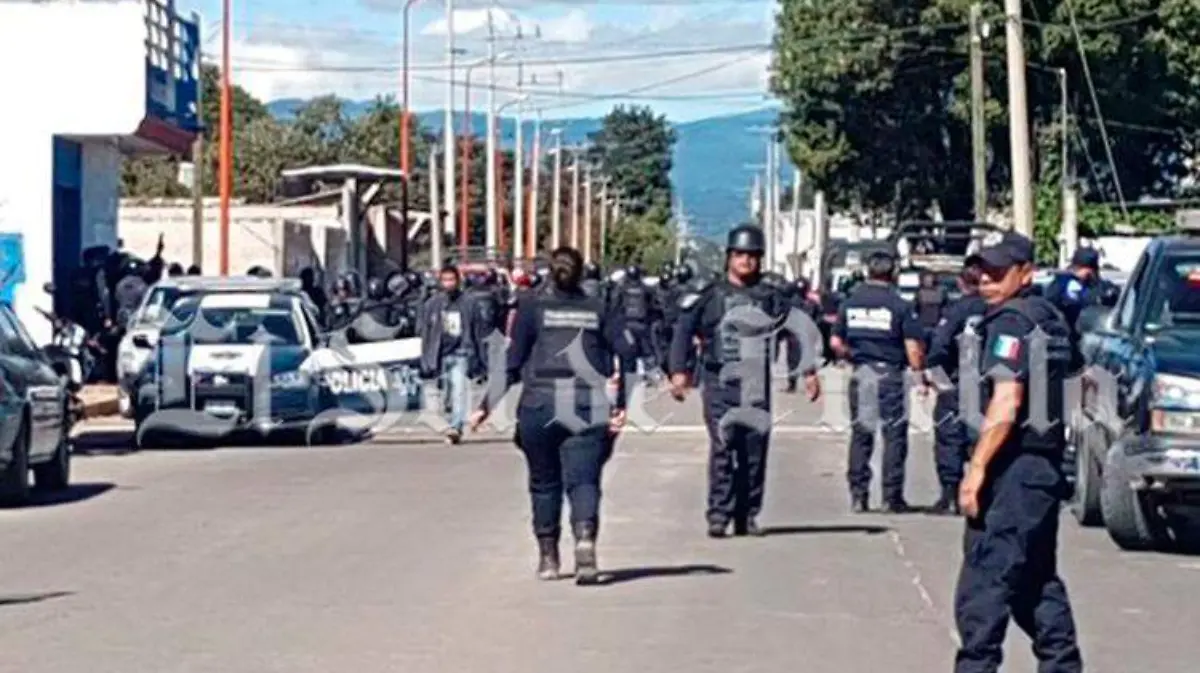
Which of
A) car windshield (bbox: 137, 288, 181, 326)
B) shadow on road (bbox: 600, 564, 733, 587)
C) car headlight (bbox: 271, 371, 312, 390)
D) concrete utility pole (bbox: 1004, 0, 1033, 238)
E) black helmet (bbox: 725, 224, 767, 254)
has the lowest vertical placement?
shadow on road (bbox: 600, 564, 733, 587)

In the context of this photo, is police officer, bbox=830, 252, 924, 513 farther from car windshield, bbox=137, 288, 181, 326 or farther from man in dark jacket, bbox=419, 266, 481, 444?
car windshield, bbox=137, 288, 181, 326

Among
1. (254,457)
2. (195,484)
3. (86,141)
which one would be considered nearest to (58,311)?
(86,141)

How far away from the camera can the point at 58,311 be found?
3625 centimetres

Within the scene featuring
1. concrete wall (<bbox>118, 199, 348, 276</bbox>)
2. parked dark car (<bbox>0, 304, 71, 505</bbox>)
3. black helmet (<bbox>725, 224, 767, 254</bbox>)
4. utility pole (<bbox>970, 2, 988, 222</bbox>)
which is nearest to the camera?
black helmet (<bbox>725, 224, 767, 254</bbox>)

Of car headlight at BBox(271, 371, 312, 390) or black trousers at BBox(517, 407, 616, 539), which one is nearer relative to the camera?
black trousers at BBox(517, 407, 616, 539)

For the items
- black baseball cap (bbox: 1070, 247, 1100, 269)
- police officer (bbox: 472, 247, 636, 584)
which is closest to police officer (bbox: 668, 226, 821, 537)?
police officer (bbox: 472, 247, 636, 584)

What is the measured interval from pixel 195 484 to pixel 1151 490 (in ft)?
30.9

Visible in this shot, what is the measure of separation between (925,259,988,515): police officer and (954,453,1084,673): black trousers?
6.32 m

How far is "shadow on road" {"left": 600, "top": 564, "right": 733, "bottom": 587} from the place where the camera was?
14466 millimetres

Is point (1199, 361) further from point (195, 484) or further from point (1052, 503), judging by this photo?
point (195, 484)

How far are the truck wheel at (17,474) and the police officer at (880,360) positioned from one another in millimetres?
6246

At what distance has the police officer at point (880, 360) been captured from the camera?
18.2 m

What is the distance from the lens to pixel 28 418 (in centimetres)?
1941

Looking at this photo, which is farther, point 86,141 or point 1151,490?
point 86,141
